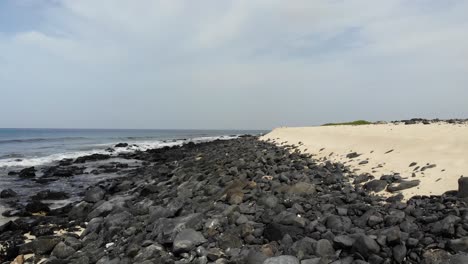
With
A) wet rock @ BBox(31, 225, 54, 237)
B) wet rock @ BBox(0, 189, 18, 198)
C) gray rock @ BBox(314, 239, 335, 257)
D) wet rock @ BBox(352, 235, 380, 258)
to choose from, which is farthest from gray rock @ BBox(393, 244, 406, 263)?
wet rock @ BBox(0, 189, 18, 198)

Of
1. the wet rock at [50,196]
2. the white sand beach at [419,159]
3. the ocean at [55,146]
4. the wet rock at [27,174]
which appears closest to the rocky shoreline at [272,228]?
the white sand beach at [419,159]

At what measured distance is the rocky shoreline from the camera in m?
5.43

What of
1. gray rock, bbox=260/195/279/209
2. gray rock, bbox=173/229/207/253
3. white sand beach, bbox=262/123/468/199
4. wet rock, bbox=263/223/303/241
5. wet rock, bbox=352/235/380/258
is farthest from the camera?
white sand beach, bbox=262/123/468/199

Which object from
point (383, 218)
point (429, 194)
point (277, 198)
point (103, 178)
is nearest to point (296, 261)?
point (383, 218)

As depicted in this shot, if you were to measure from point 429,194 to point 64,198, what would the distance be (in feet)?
46.1

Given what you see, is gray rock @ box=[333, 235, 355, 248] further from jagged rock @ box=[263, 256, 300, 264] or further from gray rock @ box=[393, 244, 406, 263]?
jagged rock @ box=[263, 256, 300, 264]

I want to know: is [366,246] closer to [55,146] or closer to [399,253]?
[399,253]

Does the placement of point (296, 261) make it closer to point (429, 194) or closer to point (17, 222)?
point (429, 194)

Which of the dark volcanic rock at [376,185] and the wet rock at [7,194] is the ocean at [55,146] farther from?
the dark volcanic rock at [376,185]

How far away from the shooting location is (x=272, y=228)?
21.5ft

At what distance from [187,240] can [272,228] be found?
1.53 m

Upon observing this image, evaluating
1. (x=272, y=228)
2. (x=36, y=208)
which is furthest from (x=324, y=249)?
(x=36, y=208)

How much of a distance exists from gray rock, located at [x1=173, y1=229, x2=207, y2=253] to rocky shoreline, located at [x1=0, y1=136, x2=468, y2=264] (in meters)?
0.02

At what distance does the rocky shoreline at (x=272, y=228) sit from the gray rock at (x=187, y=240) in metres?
0.02
